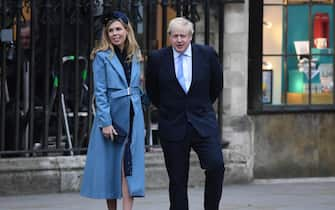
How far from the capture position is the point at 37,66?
10.1 m

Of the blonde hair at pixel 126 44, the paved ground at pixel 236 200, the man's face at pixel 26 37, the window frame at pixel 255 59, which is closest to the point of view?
the blonde hair at pixel 126 44

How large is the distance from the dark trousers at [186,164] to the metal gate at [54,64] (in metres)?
2.63

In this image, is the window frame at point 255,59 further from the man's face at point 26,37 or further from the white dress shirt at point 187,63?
the white dress shirt at point 187,63

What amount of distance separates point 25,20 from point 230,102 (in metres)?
2.33

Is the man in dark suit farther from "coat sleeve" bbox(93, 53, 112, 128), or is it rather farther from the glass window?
the glass window

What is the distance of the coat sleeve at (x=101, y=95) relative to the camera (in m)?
7.56

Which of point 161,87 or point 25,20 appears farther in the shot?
point 25,20

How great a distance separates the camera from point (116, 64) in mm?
7656

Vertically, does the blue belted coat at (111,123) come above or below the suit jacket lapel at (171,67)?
below

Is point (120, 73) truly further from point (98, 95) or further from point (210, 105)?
point (210, 105)

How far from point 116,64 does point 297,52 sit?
396cm

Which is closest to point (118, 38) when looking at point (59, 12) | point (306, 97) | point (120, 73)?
point (120, 73)

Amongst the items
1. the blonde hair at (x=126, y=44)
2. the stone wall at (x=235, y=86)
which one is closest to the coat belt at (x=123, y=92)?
the blonde hair at (x=126, y=44)

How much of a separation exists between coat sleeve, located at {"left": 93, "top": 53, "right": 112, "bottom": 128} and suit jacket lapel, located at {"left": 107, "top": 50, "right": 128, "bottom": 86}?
0.23 feet
